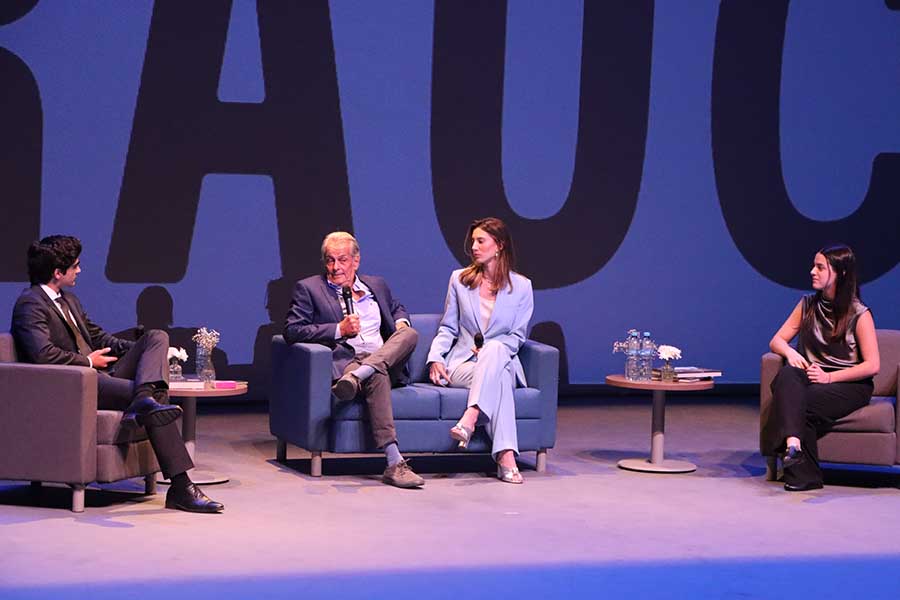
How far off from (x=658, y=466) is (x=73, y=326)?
9.46ft

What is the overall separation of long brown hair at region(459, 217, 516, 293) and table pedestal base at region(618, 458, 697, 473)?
1.06 m

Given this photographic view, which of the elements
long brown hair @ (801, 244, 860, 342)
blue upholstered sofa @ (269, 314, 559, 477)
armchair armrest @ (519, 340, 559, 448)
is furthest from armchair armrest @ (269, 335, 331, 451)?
long brown hair @ (801, 244, 860, 342)

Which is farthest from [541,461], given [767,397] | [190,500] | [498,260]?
[190,500]

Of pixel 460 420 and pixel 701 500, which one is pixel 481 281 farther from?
pixel 701 500

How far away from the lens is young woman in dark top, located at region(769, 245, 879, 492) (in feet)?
19.6

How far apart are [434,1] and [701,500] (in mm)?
4165

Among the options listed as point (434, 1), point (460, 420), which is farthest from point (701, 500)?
point (434, 1)

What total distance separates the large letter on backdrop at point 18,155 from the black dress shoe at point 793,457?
4514mm

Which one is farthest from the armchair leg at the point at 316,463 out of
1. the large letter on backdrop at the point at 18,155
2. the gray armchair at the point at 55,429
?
the large letter on backdrop at the point at 18,155

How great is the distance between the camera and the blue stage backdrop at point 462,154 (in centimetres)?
791

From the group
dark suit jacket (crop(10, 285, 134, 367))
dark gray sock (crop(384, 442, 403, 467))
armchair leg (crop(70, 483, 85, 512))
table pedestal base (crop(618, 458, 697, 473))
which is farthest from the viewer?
table pedestal base (crop(618, 458, 697, 473))

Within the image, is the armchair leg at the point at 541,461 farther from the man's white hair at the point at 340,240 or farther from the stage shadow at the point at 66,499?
the stage shadow at the point at 66,499

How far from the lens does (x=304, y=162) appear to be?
27.2ft

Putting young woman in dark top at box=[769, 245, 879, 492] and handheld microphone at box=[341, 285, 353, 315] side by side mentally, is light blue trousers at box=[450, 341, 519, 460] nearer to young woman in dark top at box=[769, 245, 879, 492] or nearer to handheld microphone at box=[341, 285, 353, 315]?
handheld microphone at box=[341, 285, 353, 315]
